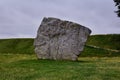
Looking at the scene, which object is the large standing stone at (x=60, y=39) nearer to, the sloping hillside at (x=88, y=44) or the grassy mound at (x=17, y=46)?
the sloping hillside at (x=88, y=44)

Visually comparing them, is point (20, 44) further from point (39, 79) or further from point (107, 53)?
point (39, 79)

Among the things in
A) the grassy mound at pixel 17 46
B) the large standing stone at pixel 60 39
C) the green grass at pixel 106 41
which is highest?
the large standing stone at pixel 60 39

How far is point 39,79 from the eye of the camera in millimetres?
18516

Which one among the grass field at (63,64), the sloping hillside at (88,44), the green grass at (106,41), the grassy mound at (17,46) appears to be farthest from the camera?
the green grass at (106,41)

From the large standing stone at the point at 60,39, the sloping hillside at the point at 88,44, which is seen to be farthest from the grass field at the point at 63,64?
the large standing stone at the point at 60,39

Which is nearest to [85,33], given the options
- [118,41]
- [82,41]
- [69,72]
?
[82,41]

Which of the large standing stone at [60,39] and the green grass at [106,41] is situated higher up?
the large standing stone at [60,39]

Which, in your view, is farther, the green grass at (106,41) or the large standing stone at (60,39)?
the green grass at (106,41)

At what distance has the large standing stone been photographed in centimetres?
3128

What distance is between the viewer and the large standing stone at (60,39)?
3128 cm

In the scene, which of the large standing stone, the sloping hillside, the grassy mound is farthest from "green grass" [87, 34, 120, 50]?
the large standing stone

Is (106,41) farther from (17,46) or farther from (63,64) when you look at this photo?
(63,64)

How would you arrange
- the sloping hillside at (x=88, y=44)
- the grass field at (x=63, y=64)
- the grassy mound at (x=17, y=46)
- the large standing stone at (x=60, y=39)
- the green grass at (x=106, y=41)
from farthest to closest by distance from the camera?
the green grass at (x=106, y=41) → the grassy mound at (x=17, y=46) → the sloping hillside at (x=88, y=44) → the large standing stone at (x=60, y=39) → the grass field at (x=63, y=64)

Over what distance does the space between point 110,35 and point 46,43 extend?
96.2 ft
